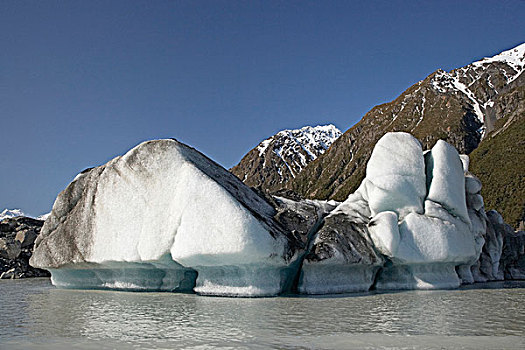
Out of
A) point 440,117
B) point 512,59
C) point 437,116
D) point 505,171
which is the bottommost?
point 505,171

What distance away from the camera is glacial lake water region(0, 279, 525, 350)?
6.17 metres

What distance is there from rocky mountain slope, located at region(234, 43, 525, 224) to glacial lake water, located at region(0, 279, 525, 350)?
91.9 m

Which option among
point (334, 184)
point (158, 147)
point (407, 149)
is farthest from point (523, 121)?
point (158, 147)

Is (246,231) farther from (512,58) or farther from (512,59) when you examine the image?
(512,58)

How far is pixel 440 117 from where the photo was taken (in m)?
128

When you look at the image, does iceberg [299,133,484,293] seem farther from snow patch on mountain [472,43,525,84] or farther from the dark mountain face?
snow patch on mountain [472,43,525,84]

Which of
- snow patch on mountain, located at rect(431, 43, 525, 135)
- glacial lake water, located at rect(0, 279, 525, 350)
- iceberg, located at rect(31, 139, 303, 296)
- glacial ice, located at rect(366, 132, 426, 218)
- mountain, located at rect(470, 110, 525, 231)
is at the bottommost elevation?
glacial lake water, located at rect(0, 279, 525, 350)

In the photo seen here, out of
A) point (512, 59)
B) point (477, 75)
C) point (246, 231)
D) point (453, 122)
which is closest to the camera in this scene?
point (246, 231)

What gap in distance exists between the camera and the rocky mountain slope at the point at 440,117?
114738 millimetres

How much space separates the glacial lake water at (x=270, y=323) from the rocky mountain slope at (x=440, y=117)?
9188 centimetres

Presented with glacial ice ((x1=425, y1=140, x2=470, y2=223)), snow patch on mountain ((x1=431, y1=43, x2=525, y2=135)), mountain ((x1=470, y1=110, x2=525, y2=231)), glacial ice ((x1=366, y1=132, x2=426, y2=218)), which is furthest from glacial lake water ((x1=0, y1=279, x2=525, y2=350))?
snow patch on mountain ((x1=431, y1=43, x2=525, y2=135))

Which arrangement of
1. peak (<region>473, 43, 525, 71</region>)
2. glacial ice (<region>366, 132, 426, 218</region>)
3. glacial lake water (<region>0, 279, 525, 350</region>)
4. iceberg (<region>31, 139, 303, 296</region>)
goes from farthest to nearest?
1. peak (<region>473, 43, 525, 71</region>)
2. glacial ice (<region>366, 132, 426, 218</region>)
3. iceberg (<region>31, 139, 303, 296</region>)
4. glacial lake water (<region>0, 279, 525, 350</region>)

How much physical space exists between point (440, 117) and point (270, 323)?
132 meters

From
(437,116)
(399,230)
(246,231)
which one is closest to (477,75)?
(437,116)
